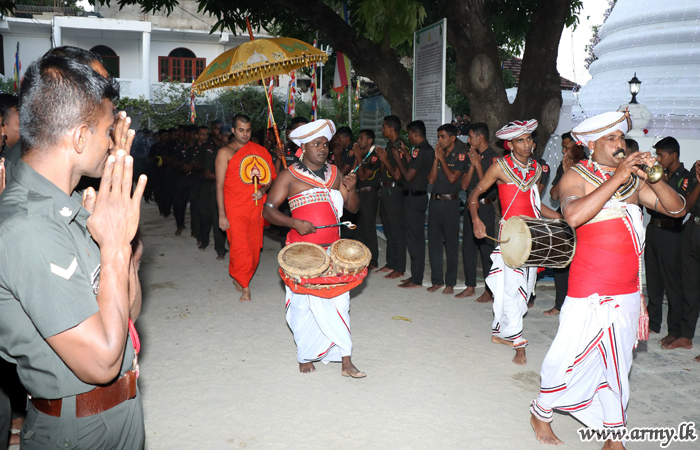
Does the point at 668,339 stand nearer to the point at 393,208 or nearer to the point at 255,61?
the point at 393,208

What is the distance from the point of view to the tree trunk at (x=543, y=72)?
755cm

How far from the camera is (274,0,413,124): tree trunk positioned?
29.4ft

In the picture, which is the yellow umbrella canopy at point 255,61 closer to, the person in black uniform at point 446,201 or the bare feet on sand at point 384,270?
the person in black uniform at point 446,201

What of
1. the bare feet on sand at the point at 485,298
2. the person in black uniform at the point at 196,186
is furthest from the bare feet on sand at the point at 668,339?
the person in black uniform at the point at 196,186

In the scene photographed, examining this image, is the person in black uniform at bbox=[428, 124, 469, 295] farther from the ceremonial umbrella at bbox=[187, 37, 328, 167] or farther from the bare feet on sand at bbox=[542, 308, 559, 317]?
the ceremonial umbrella at bbox=[187, 37, 328, 167]

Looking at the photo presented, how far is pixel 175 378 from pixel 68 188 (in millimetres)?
3293

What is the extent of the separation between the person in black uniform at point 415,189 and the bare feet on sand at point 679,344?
3163 millimetres

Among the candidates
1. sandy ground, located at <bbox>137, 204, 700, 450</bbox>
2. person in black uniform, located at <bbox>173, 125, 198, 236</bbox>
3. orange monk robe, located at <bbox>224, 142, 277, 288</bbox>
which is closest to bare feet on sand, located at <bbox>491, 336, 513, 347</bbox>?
sandy ground, located at <bbox>137, 204, 700, 450</bbox>

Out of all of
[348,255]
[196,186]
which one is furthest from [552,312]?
[196,186]

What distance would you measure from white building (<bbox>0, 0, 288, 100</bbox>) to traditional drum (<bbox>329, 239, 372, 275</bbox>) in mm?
24444

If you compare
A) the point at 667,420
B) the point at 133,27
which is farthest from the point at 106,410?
the point at 133,27

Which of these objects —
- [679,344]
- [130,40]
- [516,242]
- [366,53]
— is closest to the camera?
[516,242]

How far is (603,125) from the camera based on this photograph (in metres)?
3.58

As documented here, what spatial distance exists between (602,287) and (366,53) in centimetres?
674
